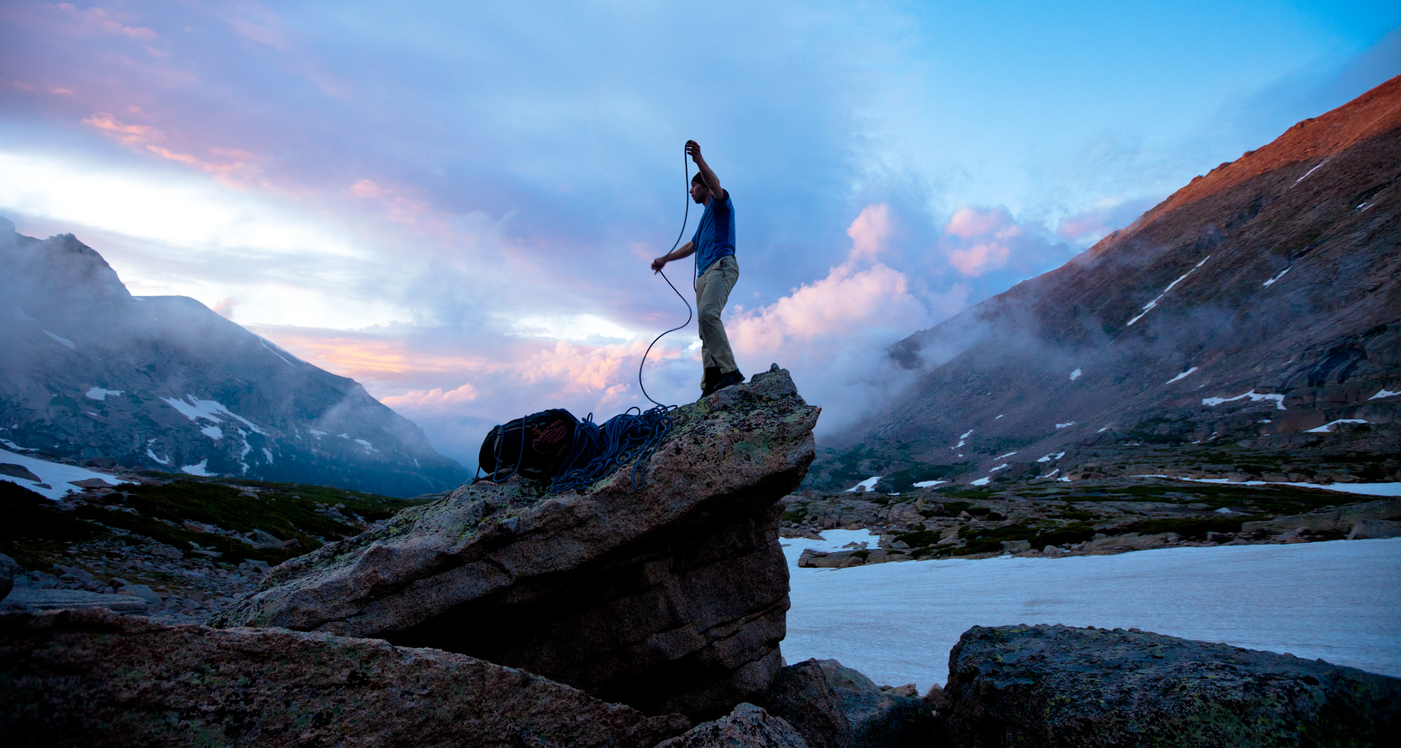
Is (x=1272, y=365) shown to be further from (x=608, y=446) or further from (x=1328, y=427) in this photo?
(x=608, y=446)

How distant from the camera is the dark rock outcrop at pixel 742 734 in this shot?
4945 mm

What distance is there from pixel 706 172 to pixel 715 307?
1.94 m

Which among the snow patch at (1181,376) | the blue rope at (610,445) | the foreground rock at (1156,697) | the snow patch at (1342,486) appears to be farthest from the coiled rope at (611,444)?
the snow patch at (1181,376)

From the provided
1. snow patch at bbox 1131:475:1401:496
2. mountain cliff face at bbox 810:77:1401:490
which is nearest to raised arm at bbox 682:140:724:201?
snow patch at bbox 1131:475:1401:496

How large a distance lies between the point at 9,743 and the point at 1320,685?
29.1ft

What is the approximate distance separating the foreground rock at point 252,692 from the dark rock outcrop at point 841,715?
10.4 feet

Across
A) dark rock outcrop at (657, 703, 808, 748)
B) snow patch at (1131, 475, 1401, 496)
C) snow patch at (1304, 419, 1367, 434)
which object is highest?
snow patch at (1304, 419, 1367, 434)

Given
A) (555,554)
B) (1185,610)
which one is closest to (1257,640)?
(1185,610)

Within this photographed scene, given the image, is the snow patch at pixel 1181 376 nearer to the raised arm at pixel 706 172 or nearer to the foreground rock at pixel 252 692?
→ the raised arm at pixel 706 172

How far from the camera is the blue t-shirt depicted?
9.36 m

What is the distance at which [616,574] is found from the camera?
7523 mm

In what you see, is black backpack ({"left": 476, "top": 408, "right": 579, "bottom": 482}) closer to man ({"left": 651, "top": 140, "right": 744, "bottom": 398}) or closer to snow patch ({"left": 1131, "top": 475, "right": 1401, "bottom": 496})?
man ({"left": 651, "top": 140, "right": 744, "bottom": 398})

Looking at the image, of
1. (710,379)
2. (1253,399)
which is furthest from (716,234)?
(1253,399)

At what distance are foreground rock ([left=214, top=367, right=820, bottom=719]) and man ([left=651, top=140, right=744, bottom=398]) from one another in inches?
39.2
